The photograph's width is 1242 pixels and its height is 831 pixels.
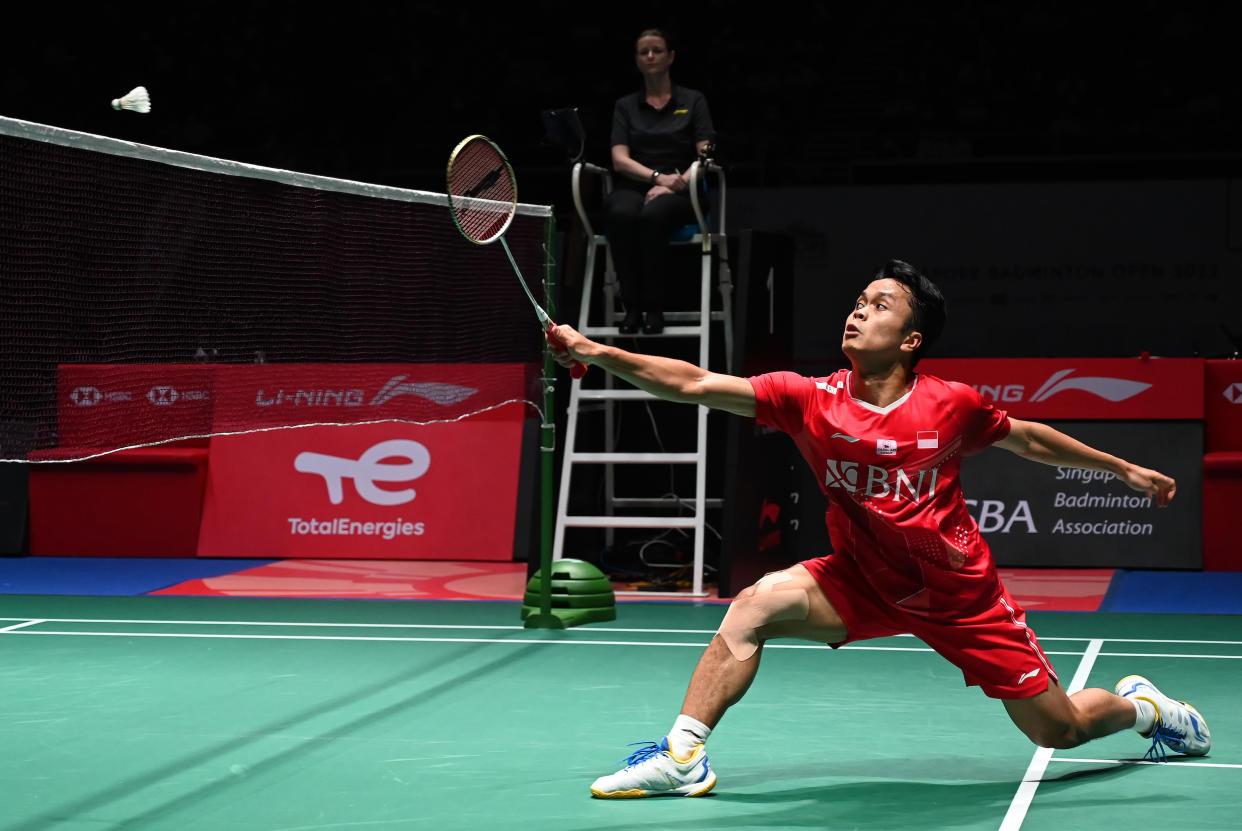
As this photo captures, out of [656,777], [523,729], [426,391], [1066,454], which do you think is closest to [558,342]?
[656,777]

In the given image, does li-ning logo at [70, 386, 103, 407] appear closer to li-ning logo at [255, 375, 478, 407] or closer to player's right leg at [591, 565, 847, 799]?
player's right leg at [591, 565, 847, 799]

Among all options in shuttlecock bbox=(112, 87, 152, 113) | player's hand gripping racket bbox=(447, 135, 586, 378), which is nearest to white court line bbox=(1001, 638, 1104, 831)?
player's hand gripping racket bbox=(447, 135, 586, 378)

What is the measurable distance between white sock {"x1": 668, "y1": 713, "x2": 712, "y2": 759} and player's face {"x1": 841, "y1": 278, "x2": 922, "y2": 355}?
1.09 metres

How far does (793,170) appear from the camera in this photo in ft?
49.8

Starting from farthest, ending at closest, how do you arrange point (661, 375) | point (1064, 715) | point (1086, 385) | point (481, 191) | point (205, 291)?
point (1086, 385), point (205, 291), point (481, 191), point (1064, 715), point (661, 375)

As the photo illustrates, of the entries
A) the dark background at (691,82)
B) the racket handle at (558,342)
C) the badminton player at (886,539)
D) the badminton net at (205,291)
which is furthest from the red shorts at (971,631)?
the dark background at (691,82)

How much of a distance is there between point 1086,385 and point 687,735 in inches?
243

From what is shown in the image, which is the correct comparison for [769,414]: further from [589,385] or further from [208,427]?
[589,385]

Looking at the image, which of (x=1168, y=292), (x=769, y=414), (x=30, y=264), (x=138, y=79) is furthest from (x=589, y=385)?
(x=138, y=79)

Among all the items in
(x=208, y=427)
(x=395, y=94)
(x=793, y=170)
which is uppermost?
(x=395, y=94)

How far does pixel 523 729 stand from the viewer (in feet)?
16.1

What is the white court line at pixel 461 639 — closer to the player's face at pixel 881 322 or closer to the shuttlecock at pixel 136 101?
the player's face at pixel 881 322

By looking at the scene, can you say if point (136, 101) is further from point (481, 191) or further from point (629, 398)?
point (629, 398)

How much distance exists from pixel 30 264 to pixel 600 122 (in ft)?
33.4
